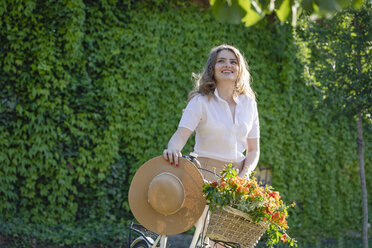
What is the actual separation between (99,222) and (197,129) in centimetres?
307

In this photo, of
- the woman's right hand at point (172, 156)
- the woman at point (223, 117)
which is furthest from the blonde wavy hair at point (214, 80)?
the woman's right hand at point (172, 156)

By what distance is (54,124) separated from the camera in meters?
5.48

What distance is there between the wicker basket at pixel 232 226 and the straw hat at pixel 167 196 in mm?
140

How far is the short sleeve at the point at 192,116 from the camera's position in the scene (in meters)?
2.87

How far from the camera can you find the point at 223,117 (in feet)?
9.81

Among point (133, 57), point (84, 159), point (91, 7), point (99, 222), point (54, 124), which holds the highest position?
point (91, 7)

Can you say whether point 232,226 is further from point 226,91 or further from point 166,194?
point 226,91

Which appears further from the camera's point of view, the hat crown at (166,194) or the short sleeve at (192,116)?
the short sleeve at (192,116)

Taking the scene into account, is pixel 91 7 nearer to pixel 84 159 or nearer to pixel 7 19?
pixel 7 19

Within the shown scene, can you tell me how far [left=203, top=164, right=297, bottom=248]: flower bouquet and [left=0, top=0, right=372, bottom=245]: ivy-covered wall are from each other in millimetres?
3512

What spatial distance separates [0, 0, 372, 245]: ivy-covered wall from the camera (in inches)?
211

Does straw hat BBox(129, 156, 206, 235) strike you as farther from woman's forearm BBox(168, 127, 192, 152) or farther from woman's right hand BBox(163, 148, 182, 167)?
woman's forearm BBox(168, 127, 192, 152)

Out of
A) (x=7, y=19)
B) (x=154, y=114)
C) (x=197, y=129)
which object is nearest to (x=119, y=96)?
(x=154, y=114)

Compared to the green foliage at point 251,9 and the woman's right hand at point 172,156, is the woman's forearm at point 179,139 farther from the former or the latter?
the green foliage at point 251,9
